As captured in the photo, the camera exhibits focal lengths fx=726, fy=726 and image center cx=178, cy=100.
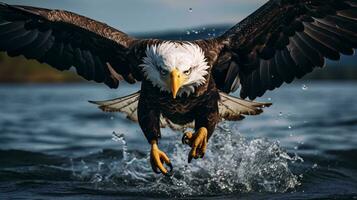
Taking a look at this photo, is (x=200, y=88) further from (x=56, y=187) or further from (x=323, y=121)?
(x=323, y=121)

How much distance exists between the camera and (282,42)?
7312 millimetres

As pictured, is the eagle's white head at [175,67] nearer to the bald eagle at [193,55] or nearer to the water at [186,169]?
the bald eagle at [193,55]

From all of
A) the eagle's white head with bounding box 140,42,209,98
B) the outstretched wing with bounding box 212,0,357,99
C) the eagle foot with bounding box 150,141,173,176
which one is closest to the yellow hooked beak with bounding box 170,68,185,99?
the eagle's white head with bounding box 140,42,209,98

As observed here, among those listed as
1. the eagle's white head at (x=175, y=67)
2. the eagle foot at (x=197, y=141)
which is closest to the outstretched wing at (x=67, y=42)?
the eagle's white head at (x=175, y=67)

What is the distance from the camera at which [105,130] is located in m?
14.6

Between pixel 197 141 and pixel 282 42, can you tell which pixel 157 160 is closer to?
pixel 197 141

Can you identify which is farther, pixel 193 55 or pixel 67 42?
pixel 67 42

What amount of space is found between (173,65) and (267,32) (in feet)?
4.52

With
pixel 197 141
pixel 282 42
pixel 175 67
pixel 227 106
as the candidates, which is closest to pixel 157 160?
pixel 197 141

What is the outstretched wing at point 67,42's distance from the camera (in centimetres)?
716

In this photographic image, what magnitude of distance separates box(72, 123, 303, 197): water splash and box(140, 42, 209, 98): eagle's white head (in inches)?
47.9

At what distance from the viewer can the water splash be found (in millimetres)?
7363

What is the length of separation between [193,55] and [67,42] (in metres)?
1.94

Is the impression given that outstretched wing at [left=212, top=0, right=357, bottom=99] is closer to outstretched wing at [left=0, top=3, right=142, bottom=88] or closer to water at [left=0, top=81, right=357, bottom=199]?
water at [left=0, top=81, right=357, bottom=199]
